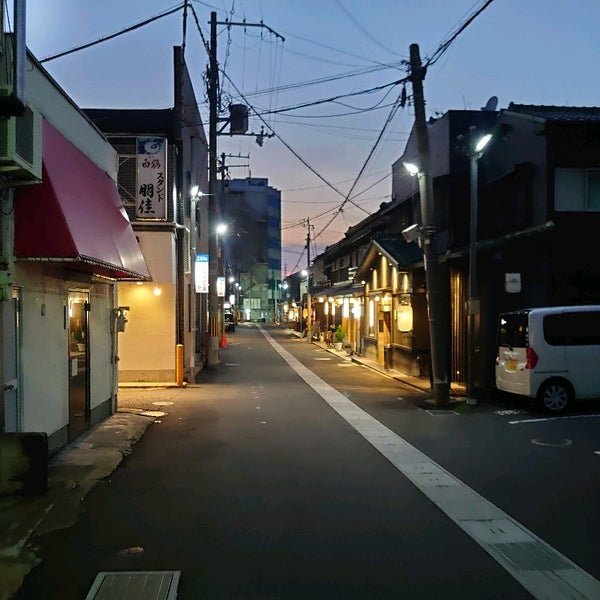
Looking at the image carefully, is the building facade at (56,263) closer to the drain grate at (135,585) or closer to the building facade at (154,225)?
the drain grate at (135,585)

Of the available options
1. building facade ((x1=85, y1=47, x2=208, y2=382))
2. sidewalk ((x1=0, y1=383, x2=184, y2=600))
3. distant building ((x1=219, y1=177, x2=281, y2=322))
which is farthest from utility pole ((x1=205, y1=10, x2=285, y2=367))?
distant building ((x1=219, y1=177, x2=281, y2=322))

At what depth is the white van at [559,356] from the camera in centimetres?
1317

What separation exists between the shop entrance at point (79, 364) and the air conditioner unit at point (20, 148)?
10.5ft

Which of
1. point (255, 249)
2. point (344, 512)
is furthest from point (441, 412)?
point (255, 249)

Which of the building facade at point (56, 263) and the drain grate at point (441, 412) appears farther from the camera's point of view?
the drain grate at point (441, 412)

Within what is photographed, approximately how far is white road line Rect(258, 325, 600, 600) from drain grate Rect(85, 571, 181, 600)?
278 centimetres

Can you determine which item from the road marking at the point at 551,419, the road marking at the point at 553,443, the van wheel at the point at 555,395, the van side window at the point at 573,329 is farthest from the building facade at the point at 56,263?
the van wheel at the point at 555,395

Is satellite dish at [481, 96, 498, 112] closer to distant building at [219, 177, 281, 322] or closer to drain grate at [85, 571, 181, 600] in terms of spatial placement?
drain grate at [85, 571, 181, 600]

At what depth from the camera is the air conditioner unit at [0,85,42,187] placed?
7062mm

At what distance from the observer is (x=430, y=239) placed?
15.1 meters

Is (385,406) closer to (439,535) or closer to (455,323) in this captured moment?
(455,323)

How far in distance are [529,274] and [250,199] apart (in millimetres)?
84836

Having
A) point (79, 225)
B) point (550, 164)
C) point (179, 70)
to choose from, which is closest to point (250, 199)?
point (179, 70)

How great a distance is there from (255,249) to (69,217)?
305ft
